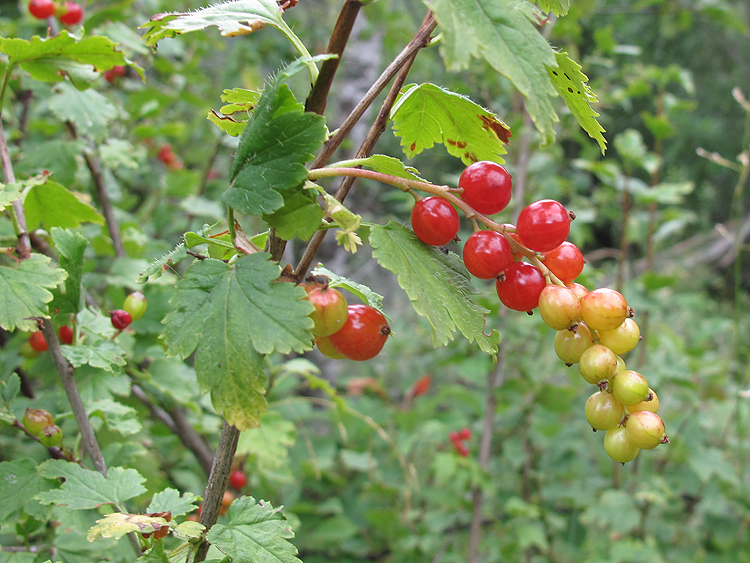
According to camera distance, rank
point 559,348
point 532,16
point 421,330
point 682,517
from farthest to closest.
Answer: point 421,330
point 682,517
point 559,348
point 532,16

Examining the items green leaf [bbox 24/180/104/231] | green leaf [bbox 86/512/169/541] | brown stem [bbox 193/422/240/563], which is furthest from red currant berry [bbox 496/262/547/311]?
green leaf [bbox 24/180/104/231]

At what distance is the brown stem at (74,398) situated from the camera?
0.74m

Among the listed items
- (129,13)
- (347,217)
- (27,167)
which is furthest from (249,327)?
(129,13)

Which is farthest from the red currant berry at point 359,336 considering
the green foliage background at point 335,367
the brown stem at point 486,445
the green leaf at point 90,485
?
the brown stem at point 486,445

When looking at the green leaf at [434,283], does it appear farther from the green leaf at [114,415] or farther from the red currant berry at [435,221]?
the green leaf at [114,415]

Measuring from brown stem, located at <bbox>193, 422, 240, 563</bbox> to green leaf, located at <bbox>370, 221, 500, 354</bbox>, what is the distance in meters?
0.26

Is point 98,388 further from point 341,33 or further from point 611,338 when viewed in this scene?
point 611,338

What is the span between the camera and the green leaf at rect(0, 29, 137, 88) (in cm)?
75

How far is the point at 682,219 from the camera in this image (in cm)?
219

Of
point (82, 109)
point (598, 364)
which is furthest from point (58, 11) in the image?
point (598, 364)

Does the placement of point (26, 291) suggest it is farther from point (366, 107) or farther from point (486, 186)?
point (486, 186)

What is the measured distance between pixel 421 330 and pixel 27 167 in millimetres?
2531

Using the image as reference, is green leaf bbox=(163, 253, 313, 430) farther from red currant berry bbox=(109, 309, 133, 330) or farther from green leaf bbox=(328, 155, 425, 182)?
red currant berry bbox=(109, 309, 133, 330)

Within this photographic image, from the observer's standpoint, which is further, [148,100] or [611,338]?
[148,100]
